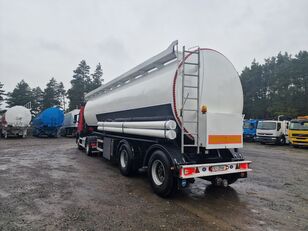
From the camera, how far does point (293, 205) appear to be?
17.4ft

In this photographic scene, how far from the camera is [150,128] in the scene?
620 centimetres

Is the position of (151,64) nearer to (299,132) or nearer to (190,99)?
(190,99)

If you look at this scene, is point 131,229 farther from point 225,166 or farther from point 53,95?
point 53,95

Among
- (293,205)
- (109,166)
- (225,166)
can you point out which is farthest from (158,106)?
(109,166)

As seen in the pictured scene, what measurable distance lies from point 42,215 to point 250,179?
20.1 feet

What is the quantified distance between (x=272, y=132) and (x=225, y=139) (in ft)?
62.2

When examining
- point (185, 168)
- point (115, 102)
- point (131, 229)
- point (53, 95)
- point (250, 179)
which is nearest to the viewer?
point (131, 229)

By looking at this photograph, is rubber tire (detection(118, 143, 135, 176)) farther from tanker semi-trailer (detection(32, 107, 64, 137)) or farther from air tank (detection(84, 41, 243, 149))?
tanker semi-trailer (detection(32, 107, 64, 137))

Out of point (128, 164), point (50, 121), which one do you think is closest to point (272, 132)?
point (128, 164)

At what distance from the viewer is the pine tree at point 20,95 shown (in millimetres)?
53656

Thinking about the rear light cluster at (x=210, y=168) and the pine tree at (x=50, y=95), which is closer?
the rear light cluster at (x=210, y=168)

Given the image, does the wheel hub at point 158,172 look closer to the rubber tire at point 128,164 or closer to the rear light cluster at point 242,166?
the rubber tire at point 128,164

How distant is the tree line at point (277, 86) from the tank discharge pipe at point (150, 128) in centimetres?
3505

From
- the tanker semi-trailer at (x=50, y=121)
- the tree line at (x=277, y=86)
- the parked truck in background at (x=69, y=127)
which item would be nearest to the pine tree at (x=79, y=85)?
the parked truck in background at (x=69, y=127)
